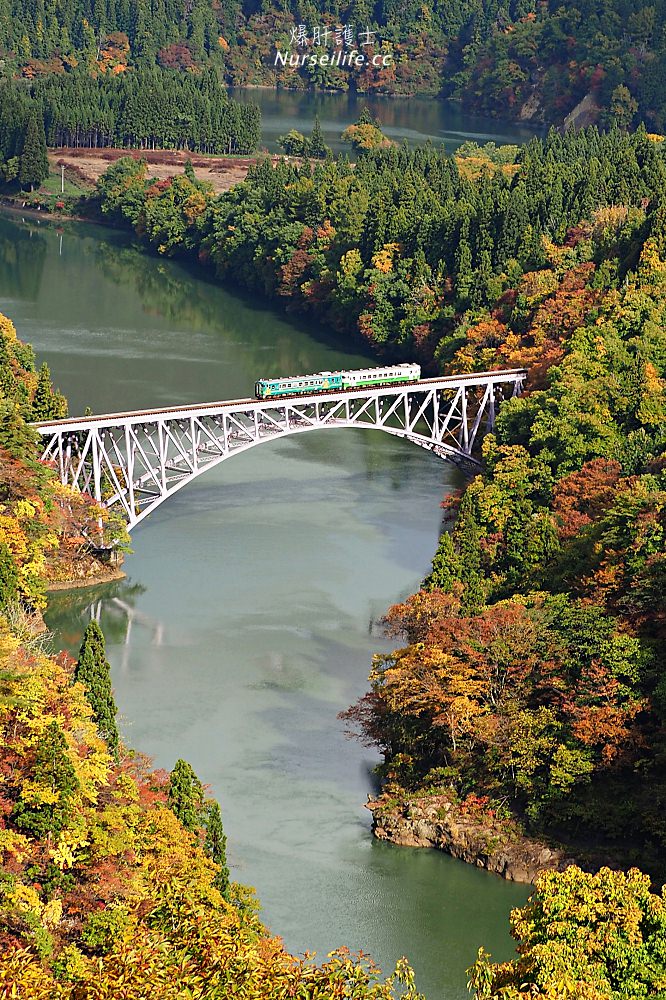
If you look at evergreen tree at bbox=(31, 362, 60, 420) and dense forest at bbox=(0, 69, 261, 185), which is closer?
evergreen tree at bbox=(31, 362, 60, 420)

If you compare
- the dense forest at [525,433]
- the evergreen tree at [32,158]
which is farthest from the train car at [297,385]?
the evergreen tree at [32,158]

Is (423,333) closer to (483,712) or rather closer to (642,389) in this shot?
(642,389)

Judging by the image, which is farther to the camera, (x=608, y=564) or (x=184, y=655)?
(x=184, y=655)

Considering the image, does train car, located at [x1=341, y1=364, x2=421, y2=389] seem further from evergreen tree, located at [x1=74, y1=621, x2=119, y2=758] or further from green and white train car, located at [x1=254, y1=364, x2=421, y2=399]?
evergreen tree, located at [x1=74, y1=621, x2=119, y2=758]

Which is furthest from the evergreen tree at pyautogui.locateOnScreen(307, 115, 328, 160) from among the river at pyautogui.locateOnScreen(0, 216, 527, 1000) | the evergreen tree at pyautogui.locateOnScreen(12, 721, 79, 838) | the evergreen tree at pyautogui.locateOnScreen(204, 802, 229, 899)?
the evergreen tree at pyautogui.locateOnScreen(12, 721, 79, 838)

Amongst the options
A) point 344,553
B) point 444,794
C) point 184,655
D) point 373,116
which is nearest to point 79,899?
point 444,794

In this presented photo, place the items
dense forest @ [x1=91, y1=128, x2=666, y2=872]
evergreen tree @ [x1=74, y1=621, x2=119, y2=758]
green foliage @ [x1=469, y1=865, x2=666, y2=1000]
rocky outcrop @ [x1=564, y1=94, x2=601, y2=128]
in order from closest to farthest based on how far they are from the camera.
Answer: green foliage @ [x1=469, y1=865, x2=666, y2=1000], evergreen tree @ [x1=74, y1=621, x2=119, y2=758], dense forest @ [x1=91, y1=128, x2=666, y2=872], rocky outcrop @ [x1=564, y1=94, x2=601, y2=128]

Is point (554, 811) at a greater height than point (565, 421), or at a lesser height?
lesser
